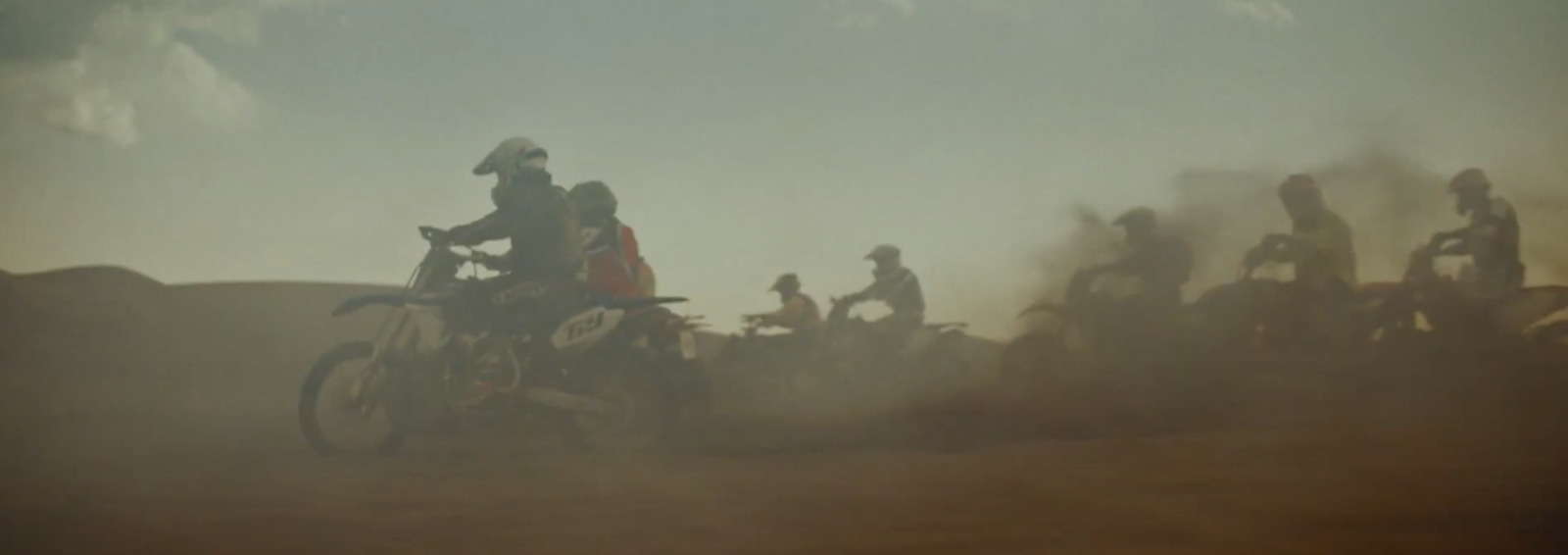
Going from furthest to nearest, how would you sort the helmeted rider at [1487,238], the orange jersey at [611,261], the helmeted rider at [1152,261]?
the helmeted rider at [1152,261]
the helmeted rider at [1487,238]
the orange jersey at [611,261]

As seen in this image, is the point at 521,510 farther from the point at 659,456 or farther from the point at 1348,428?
the point at 1348,428

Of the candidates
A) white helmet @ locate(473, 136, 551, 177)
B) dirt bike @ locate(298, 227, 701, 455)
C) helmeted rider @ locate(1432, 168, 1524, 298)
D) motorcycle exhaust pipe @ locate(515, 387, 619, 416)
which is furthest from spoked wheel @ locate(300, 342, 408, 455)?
helmeted rider @ locate(1432, 168, 1524, 298)

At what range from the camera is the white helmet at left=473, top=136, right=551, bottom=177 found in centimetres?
700

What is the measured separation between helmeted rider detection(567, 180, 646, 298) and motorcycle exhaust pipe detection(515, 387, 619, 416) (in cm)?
58

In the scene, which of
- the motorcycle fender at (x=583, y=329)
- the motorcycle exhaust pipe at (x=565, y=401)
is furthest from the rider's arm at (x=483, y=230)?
the motorcycle exhaust pipe at (x=565, y=401)

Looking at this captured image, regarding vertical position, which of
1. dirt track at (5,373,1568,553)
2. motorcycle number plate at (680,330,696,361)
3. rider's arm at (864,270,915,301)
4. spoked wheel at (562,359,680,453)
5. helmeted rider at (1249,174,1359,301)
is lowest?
dirt track at (5,373,1568,553)

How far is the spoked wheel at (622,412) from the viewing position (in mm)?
6672

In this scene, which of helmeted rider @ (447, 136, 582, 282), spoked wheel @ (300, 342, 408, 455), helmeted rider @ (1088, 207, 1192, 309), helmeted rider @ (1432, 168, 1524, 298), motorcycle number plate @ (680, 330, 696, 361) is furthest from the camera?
helmeted rider @ (1088, 207, 1192, 309)

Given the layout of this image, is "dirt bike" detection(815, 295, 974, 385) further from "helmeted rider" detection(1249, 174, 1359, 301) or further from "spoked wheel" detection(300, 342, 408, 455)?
"spoked wheel" detection(300, 342, 408, 455)

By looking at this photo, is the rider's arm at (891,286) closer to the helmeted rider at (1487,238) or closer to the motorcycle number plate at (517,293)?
the motorcycle number plate at (517,293)

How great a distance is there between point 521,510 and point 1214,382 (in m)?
5.00

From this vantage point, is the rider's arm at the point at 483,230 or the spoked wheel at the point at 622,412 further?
the spoked wheel at the point at 622,412

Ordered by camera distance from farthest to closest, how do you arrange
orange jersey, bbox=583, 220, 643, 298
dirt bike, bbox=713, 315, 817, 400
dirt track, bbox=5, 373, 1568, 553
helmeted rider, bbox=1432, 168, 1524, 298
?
helmeted rider, bbox=1432, 168, 1524, 298
dirt bike, bbox=713, 315, 817, 400
orange jersey, bbox=583, 220, 643, 298
dirt track, bbox=5, 373, 1568, 553

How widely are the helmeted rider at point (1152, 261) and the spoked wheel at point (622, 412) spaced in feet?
11.1
